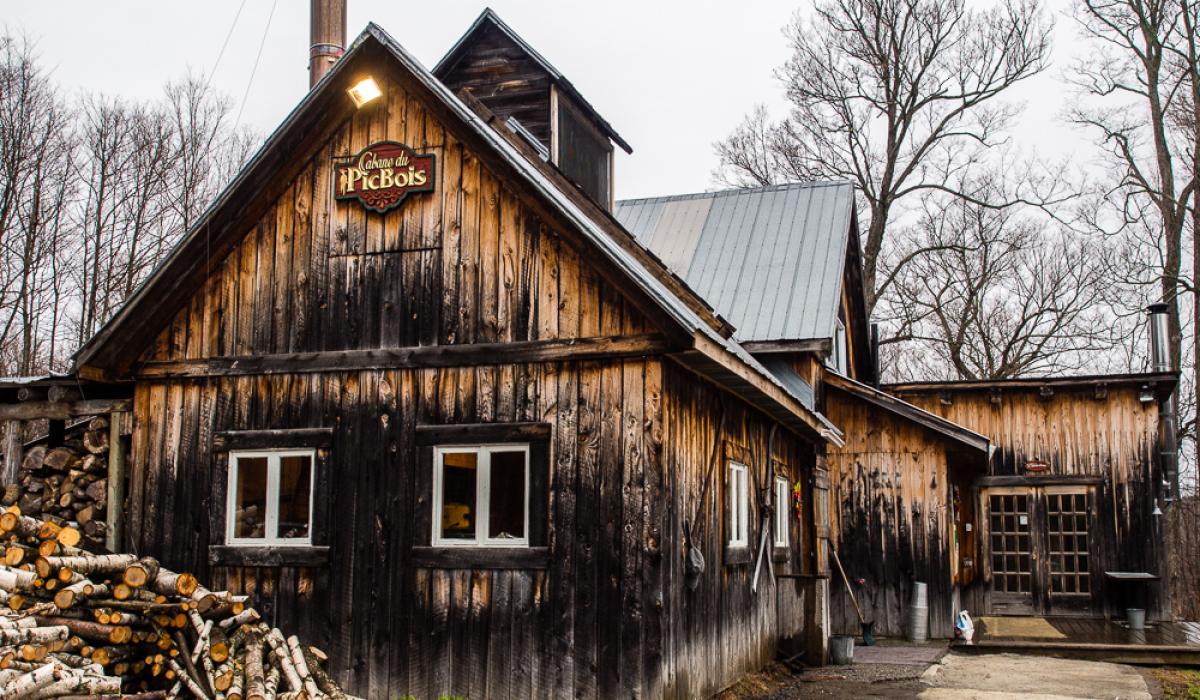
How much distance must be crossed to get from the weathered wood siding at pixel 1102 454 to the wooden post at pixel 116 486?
1344 centimetres

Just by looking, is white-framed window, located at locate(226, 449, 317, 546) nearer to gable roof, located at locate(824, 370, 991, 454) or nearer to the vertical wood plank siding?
the vertical wood plank siding

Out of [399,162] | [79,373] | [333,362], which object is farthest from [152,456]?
[399,162]

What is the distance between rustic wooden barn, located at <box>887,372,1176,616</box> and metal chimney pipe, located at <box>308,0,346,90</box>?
38.6ft

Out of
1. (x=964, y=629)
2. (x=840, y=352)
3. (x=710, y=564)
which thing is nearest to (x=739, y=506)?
(x=710, y=564)

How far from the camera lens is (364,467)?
10750 millimetres

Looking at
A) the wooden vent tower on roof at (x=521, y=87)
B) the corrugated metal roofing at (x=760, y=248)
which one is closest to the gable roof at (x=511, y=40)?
the wooden vent tower on roof at (x=521, y=87)

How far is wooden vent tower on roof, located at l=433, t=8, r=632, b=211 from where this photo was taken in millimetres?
15562

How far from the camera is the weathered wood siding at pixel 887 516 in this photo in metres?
17.8

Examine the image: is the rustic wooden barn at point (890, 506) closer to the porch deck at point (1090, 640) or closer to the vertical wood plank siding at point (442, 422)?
the porch deck at point (1090, 640)

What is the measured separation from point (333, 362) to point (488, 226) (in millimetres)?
1890

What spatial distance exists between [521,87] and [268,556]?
747 cm

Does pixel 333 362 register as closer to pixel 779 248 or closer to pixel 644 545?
pixel 644 545

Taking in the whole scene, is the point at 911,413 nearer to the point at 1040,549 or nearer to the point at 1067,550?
the point at 1040,549

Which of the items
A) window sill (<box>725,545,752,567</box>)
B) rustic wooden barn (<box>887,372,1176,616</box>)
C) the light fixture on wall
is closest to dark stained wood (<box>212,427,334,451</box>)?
the light fixture on wall
